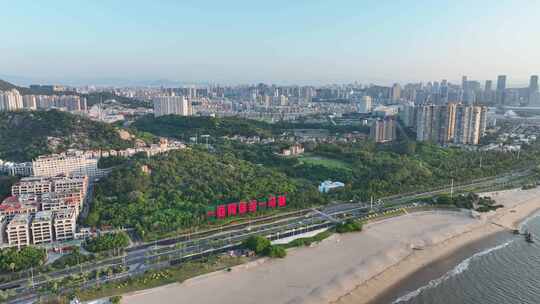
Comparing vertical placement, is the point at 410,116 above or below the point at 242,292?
above

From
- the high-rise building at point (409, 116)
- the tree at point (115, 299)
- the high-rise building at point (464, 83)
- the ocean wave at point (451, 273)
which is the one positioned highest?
the high-rise building at point (464, 83)

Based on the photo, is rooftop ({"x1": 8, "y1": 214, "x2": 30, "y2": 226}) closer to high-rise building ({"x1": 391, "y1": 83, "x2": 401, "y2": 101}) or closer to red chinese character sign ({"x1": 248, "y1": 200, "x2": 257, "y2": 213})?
red chinese character sign ({"x1": 248, "y1": 200, "x2": 257, "y2": 213})

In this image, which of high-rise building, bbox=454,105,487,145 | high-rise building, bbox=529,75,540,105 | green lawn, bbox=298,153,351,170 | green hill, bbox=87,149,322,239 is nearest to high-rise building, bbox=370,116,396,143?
high-rise building, bbox=454,105,487,145

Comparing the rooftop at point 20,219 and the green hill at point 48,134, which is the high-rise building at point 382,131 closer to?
the green hill at point 48,134

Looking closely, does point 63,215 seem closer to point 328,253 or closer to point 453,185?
point 328,253

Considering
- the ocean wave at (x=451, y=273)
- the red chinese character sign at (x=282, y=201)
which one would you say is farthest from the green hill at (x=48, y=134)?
the ocean wave at (x=451, y=273)

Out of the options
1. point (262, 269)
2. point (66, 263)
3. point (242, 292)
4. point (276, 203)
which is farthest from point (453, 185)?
point (66, 263)

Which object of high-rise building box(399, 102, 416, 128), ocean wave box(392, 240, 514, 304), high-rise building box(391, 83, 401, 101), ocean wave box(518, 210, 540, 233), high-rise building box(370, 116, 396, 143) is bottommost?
ocean wave box(392, 240, 514, 304)
